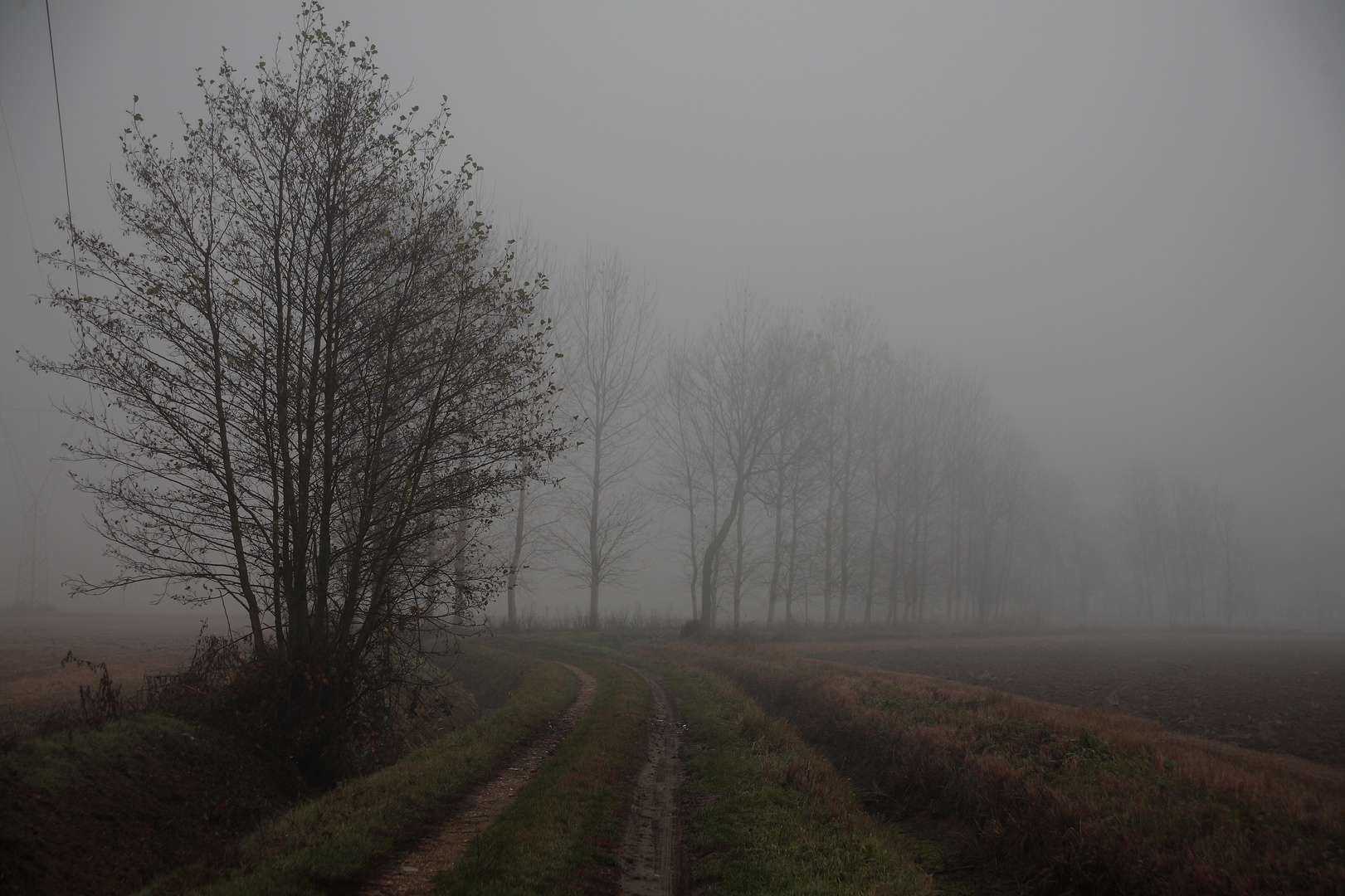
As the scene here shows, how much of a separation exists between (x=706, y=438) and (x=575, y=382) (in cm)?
948

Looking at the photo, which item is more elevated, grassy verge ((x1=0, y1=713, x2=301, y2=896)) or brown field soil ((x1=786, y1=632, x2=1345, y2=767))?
grassy verge ((x1=0, y1=713, x2=301, y2=896))

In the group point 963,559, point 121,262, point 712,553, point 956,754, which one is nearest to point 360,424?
point 121,262

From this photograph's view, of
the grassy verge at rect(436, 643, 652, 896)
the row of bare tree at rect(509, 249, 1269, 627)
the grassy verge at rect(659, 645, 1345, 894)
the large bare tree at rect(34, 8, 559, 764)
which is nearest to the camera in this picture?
the grassy verge at rect(659, 645, 1345, 894)

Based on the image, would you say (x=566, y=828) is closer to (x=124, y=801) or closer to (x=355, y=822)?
(x=355, y=822)

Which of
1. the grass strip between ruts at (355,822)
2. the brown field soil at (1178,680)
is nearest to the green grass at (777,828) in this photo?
the grass strip between ruts at (355,822)

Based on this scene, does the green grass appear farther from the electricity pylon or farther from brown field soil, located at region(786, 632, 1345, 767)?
the electricity pylon

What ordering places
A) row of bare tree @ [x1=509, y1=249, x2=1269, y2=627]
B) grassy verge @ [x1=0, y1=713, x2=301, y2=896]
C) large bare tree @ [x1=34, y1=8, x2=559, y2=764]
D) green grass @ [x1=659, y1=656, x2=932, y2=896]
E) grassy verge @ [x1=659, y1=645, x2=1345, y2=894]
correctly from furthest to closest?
row of bare tree @ [x1=509, y1=249, x2=1269, y2=627]
large bare tree @ [x1=34, y1=8, x2=559, y2=764]
green grass @ [x1=659, y1=656, x2=932, y2=896]
grassy verge @ [x1=0, y1=713, x2=301, y2=896]
grassy verge @ [x1=659, y1=645, x2=1345, y2=894]

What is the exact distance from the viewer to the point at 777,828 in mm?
7742

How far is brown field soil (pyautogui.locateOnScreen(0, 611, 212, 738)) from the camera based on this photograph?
1155 cm

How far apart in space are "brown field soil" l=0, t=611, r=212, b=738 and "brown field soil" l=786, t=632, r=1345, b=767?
19821mm

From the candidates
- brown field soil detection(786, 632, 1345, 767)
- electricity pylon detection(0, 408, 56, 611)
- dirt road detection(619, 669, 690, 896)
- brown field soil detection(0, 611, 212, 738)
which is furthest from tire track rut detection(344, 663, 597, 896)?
electricity pylon detection(0, 408, 56, 611)

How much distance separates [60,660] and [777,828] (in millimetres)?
23690

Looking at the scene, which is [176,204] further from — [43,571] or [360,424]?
[43,571]

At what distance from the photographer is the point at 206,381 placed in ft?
35.2
